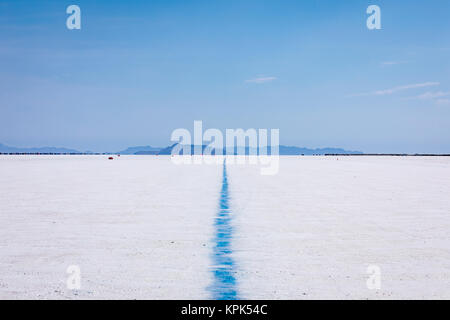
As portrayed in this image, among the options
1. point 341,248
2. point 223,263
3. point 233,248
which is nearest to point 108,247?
point 233,248

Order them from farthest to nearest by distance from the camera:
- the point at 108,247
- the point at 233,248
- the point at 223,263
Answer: the point at 108,247 → the point at 233,248 → the point at 223,263

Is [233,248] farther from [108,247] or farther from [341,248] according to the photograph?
[108,247]

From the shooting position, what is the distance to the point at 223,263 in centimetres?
680

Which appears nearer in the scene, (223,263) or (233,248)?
(223,263)

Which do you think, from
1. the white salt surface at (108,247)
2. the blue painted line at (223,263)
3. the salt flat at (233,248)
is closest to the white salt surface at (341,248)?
the salt flat at (233,248)

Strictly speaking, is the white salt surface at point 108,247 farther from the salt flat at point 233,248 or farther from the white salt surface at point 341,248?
the white salt surface at point 341,248

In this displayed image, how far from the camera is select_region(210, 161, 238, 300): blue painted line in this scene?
5335 mm

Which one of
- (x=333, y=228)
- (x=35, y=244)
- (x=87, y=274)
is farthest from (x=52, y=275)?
(x=333, y=228)

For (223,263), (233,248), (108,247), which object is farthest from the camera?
(108,247)

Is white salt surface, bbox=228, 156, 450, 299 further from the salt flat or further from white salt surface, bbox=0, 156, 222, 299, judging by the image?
white salt surface, bbox=0, 156, 222, 299

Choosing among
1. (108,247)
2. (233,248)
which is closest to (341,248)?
(233,248)

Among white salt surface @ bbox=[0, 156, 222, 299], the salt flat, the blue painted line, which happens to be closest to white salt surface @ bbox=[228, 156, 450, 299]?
the salt flat

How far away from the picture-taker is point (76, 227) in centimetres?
1008

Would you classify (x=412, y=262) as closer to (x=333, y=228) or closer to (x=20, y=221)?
(x=333, y=228)
